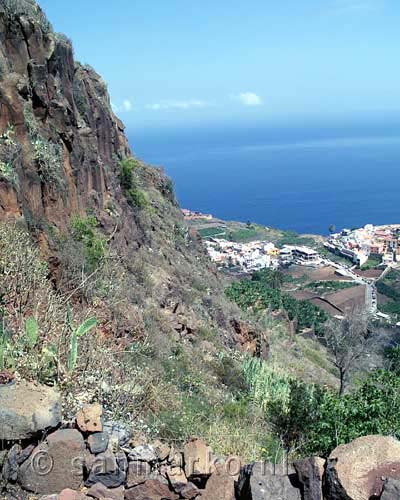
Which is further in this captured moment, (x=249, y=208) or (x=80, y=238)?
(x=249, y=208)

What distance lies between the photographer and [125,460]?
12.6ft

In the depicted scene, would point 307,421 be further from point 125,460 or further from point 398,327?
point 398,327

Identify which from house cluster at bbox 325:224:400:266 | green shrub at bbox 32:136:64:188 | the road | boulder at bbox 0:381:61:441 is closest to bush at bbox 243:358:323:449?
boulder at bbox 0:381:61:441

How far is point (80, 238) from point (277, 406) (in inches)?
→ 217

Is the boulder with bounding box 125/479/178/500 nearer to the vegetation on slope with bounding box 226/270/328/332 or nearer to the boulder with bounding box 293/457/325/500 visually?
the boulder with bounding box 293/457/325/500

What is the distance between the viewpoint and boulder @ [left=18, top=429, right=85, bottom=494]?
12.2ft

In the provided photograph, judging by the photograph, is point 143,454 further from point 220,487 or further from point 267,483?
point 267,483

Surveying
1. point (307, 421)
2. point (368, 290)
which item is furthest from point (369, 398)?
point (368, 290)

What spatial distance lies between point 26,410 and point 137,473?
96cm

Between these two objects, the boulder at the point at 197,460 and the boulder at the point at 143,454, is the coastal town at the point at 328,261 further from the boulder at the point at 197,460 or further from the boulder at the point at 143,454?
the boulder at the point at 143,454

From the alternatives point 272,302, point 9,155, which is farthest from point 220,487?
point 272,302

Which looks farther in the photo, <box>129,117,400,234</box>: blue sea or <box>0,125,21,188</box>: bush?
<box>129,117,400,234</box>: blue sea

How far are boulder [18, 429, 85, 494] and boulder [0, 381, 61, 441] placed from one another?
5.5 inches

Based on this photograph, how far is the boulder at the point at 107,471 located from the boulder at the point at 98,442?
0.04 metres
